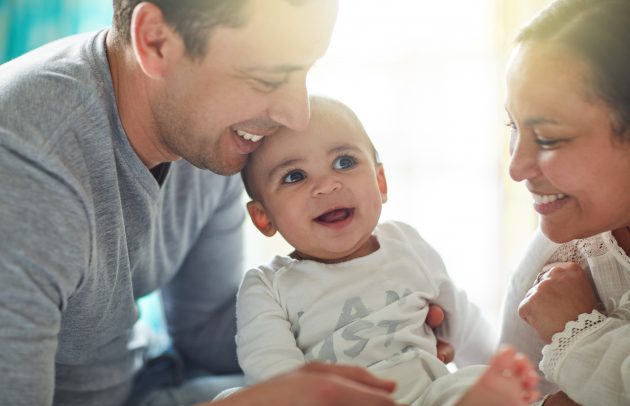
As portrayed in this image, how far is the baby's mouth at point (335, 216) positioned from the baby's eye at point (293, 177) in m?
0.09

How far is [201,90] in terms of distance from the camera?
60.9 inches

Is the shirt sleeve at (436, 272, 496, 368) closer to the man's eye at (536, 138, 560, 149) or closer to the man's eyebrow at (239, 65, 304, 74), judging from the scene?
the man's eye at (536, 138, 560, 149)

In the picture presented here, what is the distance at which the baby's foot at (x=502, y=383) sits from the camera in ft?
3.46

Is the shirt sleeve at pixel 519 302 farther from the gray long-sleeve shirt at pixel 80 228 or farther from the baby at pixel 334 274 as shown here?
the gray long-sleeve shirt at pixel 80 228

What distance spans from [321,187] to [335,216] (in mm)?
80

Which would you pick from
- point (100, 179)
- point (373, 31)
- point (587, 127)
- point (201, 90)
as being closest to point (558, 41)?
point (587, 127)

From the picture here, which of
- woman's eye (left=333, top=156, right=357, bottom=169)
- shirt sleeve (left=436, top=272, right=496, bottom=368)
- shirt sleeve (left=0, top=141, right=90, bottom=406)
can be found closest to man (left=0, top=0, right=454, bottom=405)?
shirt sleeve (left=0, top=141, right=90, bottom=406)

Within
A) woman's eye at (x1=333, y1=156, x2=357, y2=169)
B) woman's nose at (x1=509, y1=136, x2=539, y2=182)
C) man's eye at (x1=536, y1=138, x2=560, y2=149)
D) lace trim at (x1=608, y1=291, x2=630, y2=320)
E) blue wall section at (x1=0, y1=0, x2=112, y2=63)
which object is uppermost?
blue wall section at (x1=0, y1=0, x2=112, y2=63)

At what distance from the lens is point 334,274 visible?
60.5 inches

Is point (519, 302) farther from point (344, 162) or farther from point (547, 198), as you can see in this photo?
point (344, 162)

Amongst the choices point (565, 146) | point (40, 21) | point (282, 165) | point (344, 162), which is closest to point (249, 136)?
point (282, 165)

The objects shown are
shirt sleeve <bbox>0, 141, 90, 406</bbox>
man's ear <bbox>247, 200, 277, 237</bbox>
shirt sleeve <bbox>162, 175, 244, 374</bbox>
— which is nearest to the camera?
shirt sleeve <bbox>0, 141, 90, 406</bbox>

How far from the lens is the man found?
4.07 feet

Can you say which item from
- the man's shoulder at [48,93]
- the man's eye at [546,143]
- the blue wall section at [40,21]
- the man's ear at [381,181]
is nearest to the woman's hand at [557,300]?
the man's eye at [546,143]
